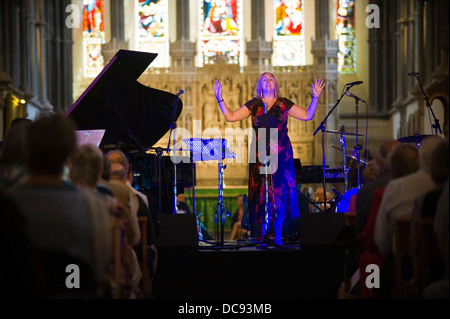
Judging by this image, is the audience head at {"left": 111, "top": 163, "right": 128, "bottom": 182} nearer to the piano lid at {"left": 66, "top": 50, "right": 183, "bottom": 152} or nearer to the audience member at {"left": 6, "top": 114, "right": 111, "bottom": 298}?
the audience member at {"left": 6, "top": 114, "right": 111, "bottom": 298}

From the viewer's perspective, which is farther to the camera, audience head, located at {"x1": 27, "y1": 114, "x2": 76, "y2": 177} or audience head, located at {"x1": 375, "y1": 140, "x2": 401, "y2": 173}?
audience head, located at {"x1": 375, "y1": 140, "x2": 401, "y2": 173}

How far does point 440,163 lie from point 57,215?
1.85m

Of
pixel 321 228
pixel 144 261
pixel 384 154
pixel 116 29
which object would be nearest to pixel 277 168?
pixel 321 228

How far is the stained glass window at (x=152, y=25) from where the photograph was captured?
18.0m

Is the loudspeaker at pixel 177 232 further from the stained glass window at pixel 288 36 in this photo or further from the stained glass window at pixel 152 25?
the stained glass window at pixel 152 25

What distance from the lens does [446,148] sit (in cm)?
362

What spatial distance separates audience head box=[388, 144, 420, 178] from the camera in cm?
418

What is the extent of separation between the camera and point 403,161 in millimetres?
4172

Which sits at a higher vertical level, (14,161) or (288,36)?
(288,36)

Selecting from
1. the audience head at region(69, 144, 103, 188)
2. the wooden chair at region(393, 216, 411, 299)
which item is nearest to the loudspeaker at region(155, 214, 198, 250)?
the wooden chair at region(393, 216, 411, 299)

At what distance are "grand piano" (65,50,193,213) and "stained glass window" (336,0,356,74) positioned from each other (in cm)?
1027

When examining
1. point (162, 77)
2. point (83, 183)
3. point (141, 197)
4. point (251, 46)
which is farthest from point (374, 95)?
point (83, 183)

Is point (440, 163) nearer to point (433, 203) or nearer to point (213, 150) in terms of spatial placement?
point (433, 203)

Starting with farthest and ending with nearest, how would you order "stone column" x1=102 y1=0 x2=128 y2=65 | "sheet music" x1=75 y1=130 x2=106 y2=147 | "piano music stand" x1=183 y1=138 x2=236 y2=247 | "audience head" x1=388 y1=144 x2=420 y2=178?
"stone column" x1=102 y1=0 x2=128 y2=65 < "piano music stand" x1=183 y1=138 x2=236 y2=247 < "sheet music" x1=75 y1=130 x2=106 y2=147 < "audience head" x1=388 y1=144 x2=420 y2=178
